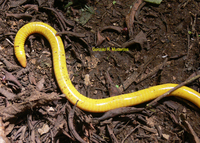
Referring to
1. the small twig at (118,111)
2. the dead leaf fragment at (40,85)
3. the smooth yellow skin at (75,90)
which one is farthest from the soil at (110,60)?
the smooth yellow skin at (75,90)

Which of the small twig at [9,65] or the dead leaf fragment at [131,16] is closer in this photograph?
the small twig at [9,65]

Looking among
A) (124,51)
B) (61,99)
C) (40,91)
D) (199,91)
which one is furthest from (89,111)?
(199,91)

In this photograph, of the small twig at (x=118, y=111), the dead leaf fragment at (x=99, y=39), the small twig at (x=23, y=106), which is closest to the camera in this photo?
the small twig at (x=23, y=106)

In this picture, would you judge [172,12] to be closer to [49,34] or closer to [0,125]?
[49,34]

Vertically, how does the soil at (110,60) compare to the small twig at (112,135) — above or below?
above

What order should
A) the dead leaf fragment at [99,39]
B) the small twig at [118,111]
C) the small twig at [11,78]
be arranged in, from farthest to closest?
the dead leaf fragment at [99,39]
the small twig at [11,78]
the small twig at [118,111]

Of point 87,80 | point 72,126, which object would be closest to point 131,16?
point 87,80

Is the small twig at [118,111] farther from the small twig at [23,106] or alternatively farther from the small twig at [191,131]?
the small twig at [23,106]
